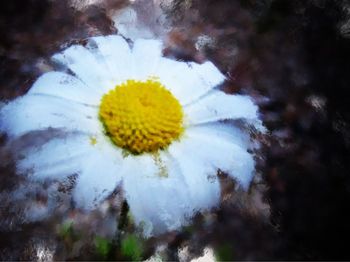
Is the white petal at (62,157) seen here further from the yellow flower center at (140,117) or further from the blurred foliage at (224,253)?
the blurred foliage at (224,253)

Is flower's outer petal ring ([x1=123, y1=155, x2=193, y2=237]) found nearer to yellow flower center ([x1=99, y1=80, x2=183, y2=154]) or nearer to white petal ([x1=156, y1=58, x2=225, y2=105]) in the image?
yellow flower center ([x1=99, y1=80, x2=183, y2=154])

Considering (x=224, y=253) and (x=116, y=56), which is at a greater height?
(x=116, y=56)

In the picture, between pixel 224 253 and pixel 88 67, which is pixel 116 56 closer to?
pixel 88 67

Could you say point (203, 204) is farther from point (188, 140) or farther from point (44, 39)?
point (44, 39)

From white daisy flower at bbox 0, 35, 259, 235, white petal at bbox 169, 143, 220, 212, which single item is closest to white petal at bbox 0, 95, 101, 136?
white daisy flower at bbox 0, 35, 259, 235

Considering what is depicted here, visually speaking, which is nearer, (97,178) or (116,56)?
(97,178)

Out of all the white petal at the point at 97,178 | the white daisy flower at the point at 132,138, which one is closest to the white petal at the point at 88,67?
the white daisy flower at the point at 132,138

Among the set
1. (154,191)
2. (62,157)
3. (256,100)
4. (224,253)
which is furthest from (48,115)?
(256,100)
